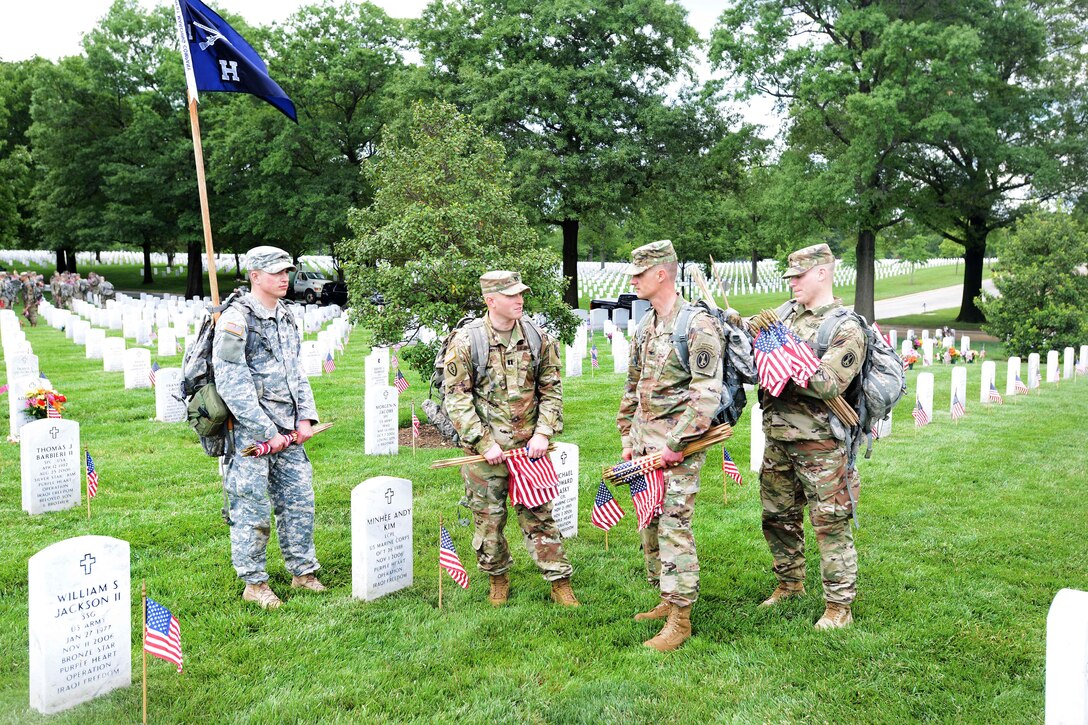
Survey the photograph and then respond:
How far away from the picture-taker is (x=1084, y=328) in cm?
1933

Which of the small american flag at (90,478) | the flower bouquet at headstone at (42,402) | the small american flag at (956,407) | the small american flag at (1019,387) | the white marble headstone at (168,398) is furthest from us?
the small american flag at (1019,387)

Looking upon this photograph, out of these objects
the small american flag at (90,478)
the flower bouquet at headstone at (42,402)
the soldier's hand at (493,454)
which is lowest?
the small american flag at (90,478)

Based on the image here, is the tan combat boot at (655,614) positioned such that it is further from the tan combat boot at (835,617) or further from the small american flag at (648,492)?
the tan combat boot at (835,617)

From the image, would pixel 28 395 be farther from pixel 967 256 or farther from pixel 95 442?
pixel 967 256

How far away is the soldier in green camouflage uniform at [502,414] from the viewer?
16.6 feet

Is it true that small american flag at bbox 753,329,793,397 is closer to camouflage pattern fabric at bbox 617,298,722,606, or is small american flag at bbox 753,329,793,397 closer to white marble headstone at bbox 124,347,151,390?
camouflage pattern fabric at bbox 617,298,722,606

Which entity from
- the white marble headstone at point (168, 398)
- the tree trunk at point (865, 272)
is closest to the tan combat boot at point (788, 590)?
the white marble headstone at point (168, 398)

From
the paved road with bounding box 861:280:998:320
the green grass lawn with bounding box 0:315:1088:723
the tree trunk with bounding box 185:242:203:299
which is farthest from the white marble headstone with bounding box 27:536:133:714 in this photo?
the paved road with bounding box 861:280:998:320

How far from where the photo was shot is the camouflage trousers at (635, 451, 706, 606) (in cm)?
459

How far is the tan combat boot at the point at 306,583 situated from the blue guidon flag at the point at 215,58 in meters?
3.56

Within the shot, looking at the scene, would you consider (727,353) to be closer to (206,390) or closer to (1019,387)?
(206,390)

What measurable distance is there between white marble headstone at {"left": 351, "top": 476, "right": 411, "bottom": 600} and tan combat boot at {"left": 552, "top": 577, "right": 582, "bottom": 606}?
41.9 inches

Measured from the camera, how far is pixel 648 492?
4758 millimetres

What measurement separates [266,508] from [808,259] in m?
3.72
